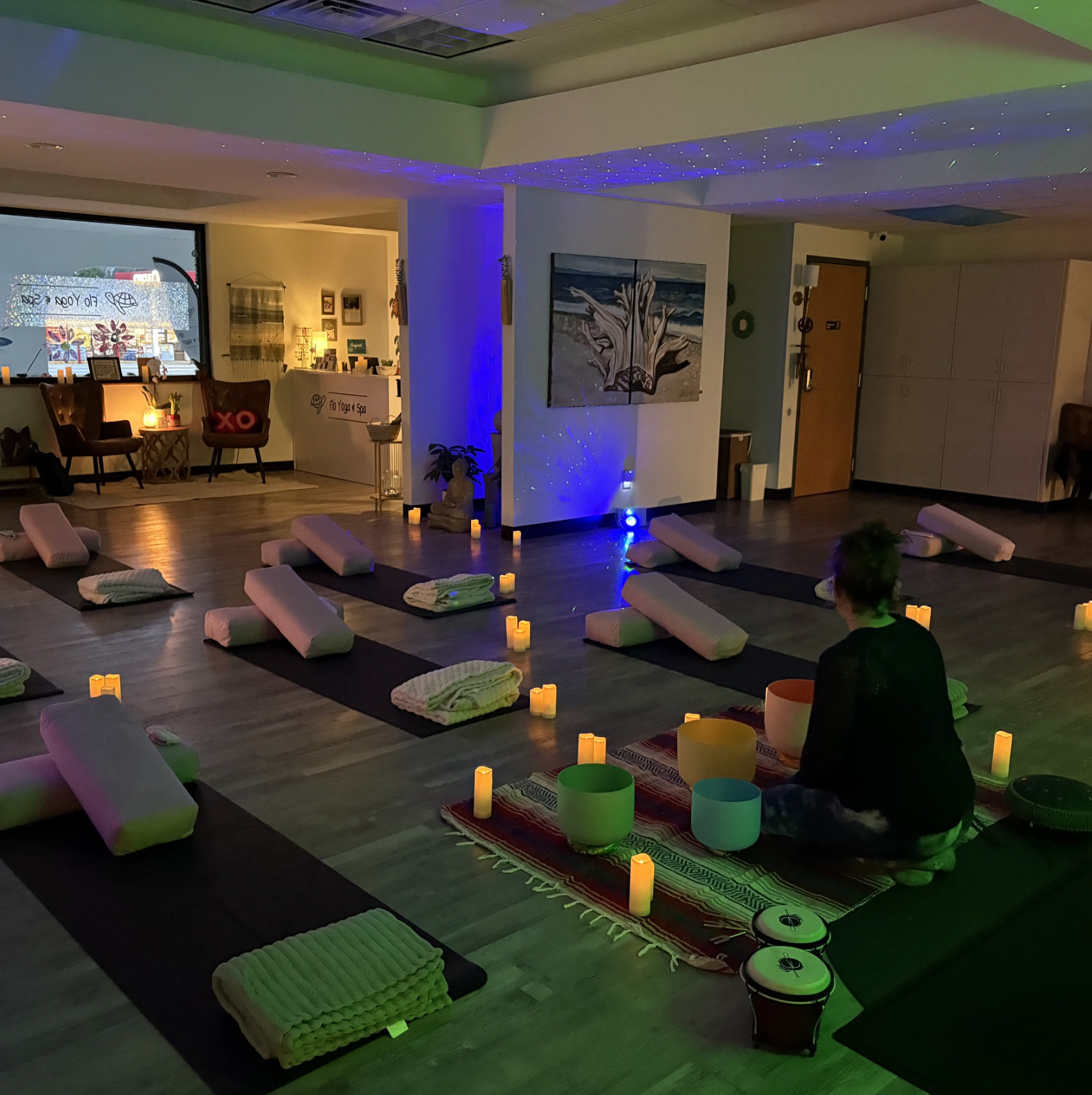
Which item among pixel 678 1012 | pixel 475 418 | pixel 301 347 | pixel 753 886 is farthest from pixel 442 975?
pixel 301 347

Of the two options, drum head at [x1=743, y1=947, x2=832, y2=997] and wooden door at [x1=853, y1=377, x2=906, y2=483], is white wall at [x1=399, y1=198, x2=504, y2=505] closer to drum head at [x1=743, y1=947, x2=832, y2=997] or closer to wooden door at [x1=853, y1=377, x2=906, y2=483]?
wooden door at [x1=853, y1=377, x2=906, y2=483]

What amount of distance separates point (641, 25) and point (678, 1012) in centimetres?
462

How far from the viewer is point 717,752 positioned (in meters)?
3.14

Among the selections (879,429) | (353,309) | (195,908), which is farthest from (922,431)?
(195,908)

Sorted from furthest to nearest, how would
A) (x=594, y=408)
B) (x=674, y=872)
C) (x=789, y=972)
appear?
1. (x=594, y=408)
2. (x=674, y=872)
3. (x=789, y=972)

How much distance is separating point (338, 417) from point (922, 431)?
548 centimetres

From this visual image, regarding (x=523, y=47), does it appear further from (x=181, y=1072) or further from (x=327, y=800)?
(x=181, y=1072)

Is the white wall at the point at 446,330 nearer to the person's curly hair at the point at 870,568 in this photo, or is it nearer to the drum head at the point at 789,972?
the person's curly hair at the point at 870,568

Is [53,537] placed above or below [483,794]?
above

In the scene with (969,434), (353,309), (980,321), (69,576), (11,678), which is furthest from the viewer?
(353,309)

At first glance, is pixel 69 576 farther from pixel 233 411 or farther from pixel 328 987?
pixel 328 987

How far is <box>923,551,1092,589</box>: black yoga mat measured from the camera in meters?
6.49

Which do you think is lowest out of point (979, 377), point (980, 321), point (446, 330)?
point (979, 377)

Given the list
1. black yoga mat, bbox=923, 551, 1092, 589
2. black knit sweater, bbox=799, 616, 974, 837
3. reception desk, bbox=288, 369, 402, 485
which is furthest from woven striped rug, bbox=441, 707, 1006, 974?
reception desk, bbox=288, 369, 402, 485
